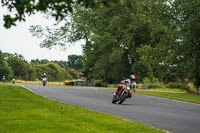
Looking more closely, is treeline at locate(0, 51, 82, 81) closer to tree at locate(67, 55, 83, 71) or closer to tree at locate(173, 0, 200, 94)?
tree at locate(67, 55, 83, 71)

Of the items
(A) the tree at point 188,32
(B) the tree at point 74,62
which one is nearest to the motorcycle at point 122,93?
(A) the tree at point 188,32

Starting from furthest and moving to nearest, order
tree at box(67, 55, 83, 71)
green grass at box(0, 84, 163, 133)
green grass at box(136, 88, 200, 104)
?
tree at box(67, 55, 83, 71), green grass at box(136, 88, 200, 104), green grass at box(0, 84, 163, 133)

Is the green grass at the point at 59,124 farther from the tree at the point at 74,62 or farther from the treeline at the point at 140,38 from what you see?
the tree at the point at 74,62

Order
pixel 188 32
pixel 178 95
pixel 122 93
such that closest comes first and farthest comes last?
1. pixel 122 93
2. pixel 178 95
3. pixel 188 32

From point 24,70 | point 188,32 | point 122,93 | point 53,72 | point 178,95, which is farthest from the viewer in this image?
point 53,72

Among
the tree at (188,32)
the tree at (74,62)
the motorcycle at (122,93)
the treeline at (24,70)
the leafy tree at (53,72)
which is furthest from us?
the tree at (74,62)

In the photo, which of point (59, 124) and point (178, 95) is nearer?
point (59, 124)

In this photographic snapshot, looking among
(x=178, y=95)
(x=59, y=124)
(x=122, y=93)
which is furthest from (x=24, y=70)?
(x=59, y=124)

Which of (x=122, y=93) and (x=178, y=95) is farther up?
(x=122, y=93)

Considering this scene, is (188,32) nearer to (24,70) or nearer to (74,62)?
(24,70)

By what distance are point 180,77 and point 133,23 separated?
1579 centimetres

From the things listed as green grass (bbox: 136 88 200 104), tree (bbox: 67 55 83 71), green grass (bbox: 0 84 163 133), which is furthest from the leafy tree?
green grass (bbox: 0 84 163 133)

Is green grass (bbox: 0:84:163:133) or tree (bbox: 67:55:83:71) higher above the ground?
tree (bbox: 67:55:83:71)

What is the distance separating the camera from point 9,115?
12664 mm
